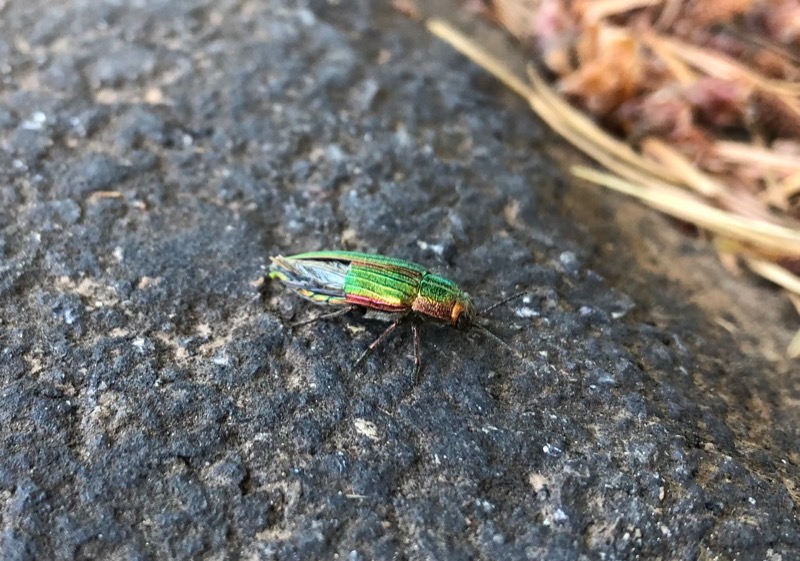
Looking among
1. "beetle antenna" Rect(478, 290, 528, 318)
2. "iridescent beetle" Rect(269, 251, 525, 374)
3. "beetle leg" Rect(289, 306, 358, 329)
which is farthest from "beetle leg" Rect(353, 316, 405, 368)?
"beetle antenna" Rect(478, 290, 528, 318)

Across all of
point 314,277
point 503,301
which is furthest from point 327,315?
point 503,301

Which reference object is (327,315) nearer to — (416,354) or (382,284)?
(382,284)

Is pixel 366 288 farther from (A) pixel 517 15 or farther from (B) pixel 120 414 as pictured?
(A) pixel 517 15

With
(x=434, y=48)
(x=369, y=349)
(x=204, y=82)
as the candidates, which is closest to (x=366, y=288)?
(x=369, y=349)

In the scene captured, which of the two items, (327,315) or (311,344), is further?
(327,315)

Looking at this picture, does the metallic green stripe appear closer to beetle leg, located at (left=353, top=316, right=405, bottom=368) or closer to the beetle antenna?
beetle leg, located at (left=353, top=316, right=405, bottom=368)
